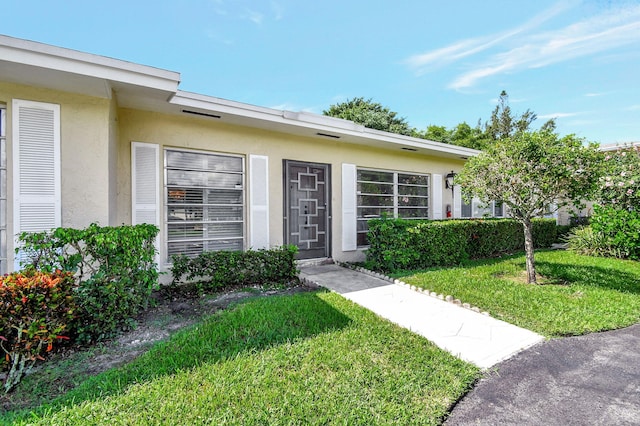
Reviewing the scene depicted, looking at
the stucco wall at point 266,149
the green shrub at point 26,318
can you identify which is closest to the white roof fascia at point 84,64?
the stucco wall at point 266,149

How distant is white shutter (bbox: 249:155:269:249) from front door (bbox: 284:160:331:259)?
533 millimetres

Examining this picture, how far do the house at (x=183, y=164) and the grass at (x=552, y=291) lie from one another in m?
2.51

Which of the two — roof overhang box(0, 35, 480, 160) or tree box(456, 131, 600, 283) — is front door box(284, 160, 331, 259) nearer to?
roof overhang box(0, 35, 480, 160)

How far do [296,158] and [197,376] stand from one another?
493 centimetres

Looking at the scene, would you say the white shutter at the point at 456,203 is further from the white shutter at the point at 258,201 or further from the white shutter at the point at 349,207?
the white shutter at the point at 258,201

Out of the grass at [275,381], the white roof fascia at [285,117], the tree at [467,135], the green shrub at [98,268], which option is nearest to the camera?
the grass at [275,381]

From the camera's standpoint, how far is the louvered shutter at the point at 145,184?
4949 mm

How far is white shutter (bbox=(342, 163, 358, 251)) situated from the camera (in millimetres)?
7273

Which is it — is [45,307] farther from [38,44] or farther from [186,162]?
[186,162]

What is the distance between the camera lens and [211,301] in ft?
14.4

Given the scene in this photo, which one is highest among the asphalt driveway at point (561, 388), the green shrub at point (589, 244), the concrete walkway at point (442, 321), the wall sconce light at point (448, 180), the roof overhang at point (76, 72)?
the roof overhang at point (76, 72)

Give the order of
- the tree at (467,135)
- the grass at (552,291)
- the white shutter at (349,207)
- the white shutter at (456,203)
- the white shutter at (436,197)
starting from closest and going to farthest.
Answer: the grass at (552,291) < the white shutter at (349,207) < the white shutter at (436,197) < the white shutter at (456,203) < the tree at (467,135)

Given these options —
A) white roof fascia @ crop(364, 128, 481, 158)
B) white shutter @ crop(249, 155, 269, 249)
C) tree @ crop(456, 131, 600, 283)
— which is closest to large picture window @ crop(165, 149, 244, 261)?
white shutter @ crop(249, 155, 269, 249)

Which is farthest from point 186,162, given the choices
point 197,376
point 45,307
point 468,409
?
point 468,409
